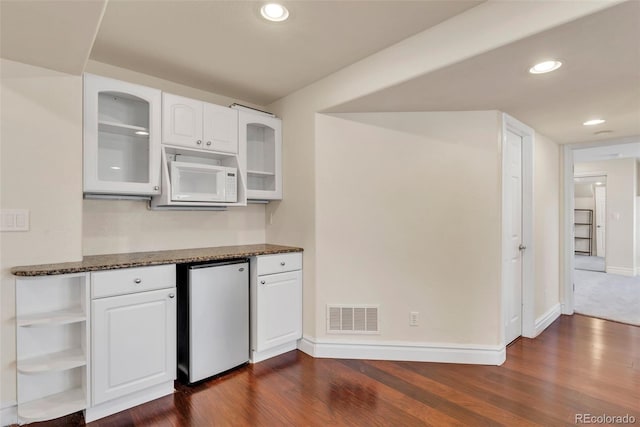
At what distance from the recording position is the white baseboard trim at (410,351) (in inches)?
105

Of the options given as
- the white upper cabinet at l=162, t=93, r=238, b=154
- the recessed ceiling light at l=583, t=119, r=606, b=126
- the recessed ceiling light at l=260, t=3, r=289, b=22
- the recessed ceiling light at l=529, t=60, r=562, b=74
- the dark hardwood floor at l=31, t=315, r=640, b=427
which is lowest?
the dark hardwood floor at l=31, t=315, r=640, b=427

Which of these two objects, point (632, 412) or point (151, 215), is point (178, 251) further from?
point (632, 412)

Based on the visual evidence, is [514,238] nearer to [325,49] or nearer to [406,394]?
[406,394]

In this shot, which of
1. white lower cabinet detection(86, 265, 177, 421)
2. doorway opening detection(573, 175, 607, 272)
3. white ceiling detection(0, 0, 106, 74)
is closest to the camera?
white ceiling detection(0, 0, 106, 74)

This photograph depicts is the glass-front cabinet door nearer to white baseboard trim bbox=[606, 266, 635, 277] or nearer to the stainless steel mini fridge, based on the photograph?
the stainless steel mini fridge

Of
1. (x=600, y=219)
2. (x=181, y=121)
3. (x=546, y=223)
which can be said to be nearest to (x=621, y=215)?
(x=600, y=219)

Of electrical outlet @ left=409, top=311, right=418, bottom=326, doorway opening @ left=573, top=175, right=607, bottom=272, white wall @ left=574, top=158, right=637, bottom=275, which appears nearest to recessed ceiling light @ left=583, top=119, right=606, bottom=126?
electrical outlet @ left=409, top=311, right=418, bottom=326

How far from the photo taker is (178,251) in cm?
275

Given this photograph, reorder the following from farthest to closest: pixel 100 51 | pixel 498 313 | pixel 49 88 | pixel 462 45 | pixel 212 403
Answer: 1. pixel 498 313
2. pixel 100 51
3. pixel 212 403
4. pixel 49 88
5. pixel 462 45

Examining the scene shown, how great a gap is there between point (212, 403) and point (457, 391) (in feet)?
5.47

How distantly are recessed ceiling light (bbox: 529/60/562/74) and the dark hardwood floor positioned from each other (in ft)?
6.91

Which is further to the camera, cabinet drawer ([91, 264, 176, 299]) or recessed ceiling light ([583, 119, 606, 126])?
recessed ceiling light ([583, 119, 606, 126])

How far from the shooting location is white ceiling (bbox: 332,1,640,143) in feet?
5.23

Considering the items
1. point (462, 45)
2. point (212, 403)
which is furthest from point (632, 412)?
point (212, 403)
